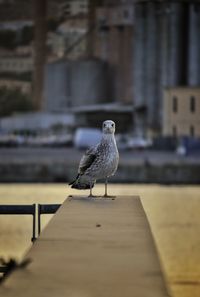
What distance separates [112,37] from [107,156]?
227 ft

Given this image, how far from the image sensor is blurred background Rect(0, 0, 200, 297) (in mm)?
23033

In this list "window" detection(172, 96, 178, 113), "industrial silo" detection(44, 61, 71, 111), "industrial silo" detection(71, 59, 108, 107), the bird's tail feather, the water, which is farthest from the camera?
"industrial silo" detection(71, 59, 108, 107)

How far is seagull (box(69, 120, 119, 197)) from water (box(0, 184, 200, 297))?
0.89 m

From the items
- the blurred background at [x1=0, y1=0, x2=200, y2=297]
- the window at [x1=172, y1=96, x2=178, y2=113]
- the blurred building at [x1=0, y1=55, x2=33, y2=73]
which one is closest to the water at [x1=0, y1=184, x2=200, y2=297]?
the blurred background at [x1=0, y1=0, x2=200, y2=297]

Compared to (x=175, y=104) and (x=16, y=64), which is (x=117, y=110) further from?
(x=16, y=64)

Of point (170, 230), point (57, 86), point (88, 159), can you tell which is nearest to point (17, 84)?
point (57, 86)

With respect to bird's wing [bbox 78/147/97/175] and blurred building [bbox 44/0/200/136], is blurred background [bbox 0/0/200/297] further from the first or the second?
bird's wing [bbox 78/147/97/175]

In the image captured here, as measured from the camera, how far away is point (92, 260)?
10.7 ft

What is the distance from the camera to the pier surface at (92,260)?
2.71m

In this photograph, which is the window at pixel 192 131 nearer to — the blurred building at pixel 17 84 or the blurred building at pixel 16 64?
the blurred building at pixel 17 84

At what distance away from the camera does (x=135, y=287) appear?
275cm

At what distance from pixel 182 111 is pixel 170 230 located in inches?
1127

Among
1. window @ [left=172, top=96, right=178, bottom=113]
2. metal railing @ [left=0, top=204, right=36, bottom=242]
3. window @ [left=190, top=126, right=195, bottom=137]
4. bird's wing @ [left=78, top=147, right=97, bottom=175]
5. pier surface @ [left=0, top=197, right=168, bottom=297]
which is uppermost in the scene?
bird's wing @ [left=78, top=147, right=97, bottom=175]

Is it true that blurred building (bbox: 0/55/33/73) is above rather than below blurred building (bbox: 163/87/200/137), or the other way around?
above
